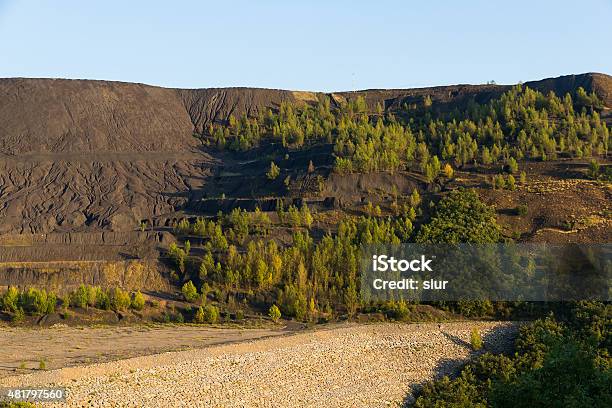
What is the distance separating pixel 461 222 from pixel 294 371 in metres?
37.3

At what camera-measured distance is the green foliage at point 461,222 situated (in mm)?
88312

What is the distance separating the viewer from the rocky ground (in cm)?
4997

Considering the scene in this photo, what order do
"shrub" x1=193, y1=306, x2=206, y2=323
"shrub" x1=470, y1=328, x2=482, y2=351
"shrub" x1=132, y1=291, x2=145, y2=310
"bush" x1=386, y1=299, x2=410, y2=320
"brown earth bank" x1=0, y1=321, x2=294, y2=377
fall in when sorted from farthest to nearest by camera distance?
"shrub" x1=132, y1=291, x2=145, y2=310 < "bush" x1=386, y1=299, x2=410, y2=320 < "shrub" x1=193, y1=306, x2=206, y2=323 < "shrub" x1=470, y1=328, x2=482, y2=351 < "brown earth bank" x1=0, y1=321, x2=294, y2=377

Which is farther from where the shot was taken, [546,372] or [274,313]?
[274,313]

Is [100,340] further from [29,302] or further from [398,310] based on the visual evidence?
[398,310]

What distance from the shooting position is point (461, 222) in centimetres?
9175

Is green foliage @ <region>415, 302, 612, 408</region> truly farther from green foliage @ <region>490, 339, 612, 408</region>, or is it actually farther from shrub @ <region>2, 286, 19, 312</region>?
shrub @ <region>2, 286, 19, 312</region>

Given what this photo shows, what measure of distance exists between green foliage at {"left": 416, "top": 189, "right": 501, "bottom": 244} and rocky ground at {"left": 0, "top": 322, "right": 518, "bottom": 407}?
17.2m

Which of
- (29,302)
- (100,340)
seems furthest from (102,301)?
(100,340)

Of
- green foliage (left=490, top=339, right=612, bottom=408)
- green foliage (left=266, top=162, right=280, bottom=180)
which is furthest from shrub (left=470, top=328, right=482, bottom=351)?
green foliage (left=266, top=162, right=280, bottom=180)

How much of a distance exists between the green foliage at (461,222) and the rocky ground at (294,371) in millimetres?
17179

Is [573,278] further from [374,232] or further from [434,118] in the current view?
[434,118]

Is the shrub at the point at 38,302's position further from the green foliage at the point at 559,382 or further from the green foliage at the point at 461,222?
the green foliage at the point at 559,382

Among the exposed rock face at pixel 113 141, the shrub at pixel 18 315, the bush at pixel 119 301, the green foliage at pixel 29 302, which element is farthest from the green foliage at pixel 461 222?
the shrub at pixel 18 315
